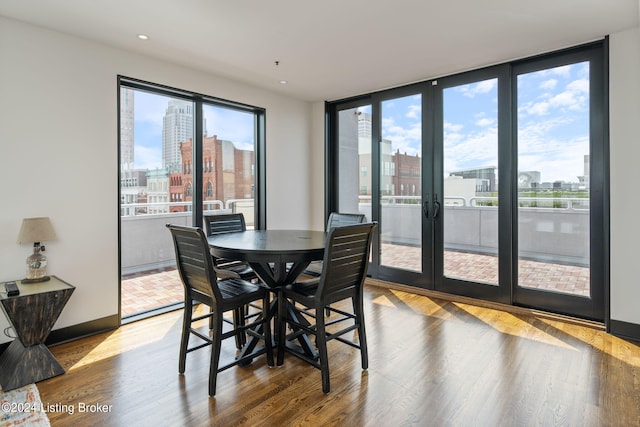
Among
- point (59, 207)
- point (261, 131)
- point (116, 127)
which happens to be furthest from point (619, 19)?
point (59, 207)

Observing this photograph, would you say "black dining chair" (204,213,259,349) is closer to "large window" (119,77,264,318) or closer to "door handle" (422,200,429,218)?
"large window" (119,77,264,318)

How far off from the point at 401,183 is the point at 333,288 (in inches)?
99.9

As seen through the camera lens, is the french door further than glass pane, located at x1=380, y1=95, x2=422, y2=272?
No

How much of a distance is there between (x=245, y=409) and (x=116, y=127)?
2.66m

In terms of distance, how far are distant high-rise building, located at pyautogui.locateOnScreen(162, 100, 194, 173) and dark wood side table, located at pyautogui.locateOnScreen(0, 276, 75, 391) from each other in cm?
169

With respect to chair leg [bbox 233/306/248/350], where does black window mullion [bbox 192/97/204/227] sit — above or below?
above

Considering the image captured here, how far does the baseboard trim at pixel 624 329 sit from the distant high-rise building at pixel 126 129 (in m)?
4.58

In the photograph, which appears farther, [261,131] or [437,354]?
[261,131]

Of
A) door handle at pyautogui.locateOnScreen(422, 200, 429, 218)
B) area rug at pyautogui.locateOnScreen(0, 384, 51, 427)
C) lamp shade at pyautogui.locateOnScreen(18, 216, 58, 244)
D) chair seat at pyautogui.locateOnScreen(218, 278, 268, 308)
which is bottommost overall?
area rug at pyautogui.locateOnScreen(0, 384, 51, 427)

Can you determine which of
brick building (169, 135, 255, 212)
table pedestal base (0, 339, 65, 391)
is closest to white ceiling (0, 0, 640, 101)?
brick building (169, 135, 255, 212)

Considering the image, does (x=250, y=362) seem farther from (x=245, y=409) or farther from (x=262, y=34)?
(x=262, y=34)

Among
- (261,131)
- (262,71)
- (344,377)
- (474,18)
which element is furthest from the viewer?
(261,131)

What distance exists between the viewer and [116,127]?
10.6 ft

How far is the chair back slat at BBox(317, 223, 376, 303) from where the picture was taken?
7.11 feet
